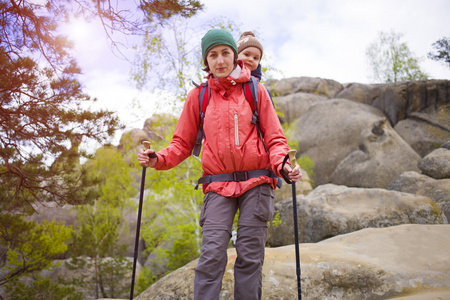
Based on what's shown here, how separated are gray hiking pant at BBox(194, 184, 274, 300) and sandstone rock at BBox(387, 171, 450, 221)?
796cm

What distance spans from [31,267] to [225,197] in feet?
27.5

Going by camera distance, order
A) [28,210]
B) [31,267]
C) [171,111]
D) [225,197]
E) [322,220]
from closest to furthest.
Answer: [225,197]
[28,210]
[322,220]
[31,267]
[171,111]

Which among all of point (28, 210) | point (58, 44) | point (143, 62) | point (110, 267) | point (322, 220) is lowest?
point (110, 267)

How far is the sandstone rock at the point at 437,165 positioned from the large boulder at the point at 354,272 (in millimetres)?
7828

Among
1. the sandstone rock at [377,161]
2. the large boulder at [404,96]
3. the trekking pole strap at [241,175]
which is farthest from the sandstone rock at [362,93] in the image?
the trekking pole strap at [241,175]

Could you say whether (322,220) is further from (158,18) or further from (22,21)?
(22,21)

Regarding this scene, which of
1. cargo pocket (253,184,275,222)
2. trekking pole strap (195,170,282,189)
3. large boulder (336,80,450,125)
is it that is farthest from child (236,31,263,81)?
large boulder (336,80,450,125)

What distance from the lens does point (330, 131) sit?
21750 mm

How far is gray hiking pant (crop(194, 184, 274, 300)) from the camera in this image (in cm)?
230

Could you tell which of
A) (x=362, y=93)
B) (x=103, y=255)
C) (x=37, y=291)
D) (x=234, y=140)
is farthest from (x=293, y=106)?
(x=234, y=140)

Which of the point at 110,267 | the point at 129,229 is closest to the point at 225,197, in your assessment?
the point at 110,267

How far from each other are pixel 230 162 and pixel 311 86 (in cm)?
3028

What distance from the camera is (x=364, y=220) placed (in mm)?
7680

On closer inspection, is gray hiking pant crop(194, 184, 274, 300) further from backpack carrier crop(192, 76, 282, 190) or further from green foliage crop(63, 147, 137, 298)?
green foliage crop(63, 147, 137, 298)
